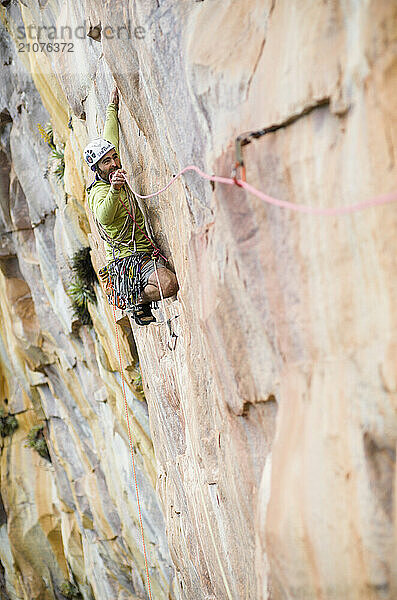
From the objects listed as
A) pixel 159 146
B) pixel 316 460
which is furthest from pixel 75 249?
pixel 316 460

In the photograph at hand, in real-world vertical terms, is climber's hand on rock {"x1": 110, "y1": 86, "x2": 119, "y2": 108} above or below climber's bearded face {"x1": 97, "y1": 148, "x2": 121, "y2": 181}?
above

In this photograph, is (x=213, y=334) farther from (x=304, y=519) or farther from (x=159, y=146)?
(x=159, y=146)

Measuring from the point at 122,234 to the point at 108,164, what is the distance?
62 cm

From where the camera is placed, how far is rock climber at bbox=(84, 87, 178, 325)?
5.13 meters

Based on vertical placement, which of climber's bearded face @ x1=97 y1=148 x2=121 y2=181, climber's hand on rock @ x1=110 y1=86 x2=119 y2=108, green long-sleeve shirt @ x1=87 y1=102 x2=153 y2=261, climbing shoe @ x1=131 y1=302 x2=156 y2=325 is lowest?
climbing shoe @ x1=131 y1=302 x2=156 y2=325

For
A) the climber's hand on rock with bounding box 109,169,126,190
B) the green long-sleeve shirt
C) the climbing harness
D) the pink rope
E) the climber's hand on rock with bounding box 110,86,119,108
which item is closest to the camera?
the pink rope

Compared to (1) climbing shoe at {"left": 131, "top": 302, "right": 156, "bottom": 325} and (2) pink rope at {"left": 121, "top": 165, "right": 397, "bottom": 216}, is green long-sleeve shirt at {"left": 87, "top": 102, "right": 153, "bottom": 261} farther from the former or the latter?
(2) pink rope at {"left": 121, "top": 165, "right": 397, "bottom": 216}

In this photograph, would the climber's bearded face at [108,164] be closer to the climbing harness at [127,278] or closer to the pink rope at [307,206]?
the climbing harness at [127,278]

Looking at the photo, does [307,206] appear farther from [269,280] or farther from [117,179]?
[117,179]

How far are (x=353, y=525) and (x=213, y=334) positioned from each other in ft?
4.41

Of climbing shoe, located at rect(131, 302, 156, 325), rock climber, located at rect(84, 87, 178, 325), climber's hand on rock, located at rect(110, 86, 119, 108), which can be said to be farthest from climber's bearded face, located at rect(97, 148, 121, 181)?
climbing shoe, located at rect(131, 302, 156, 325)

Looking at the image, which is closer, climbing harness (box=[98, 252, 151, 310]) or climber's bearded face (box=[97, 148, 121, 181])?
climber's bearded face (box=[97, 148, 121, 181])

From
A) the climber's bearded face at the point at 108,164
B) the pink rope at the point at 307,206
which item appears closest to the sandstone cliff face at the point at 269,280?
the pink rope at the point at 307,206

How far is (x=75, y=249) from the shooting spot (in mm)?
9070
